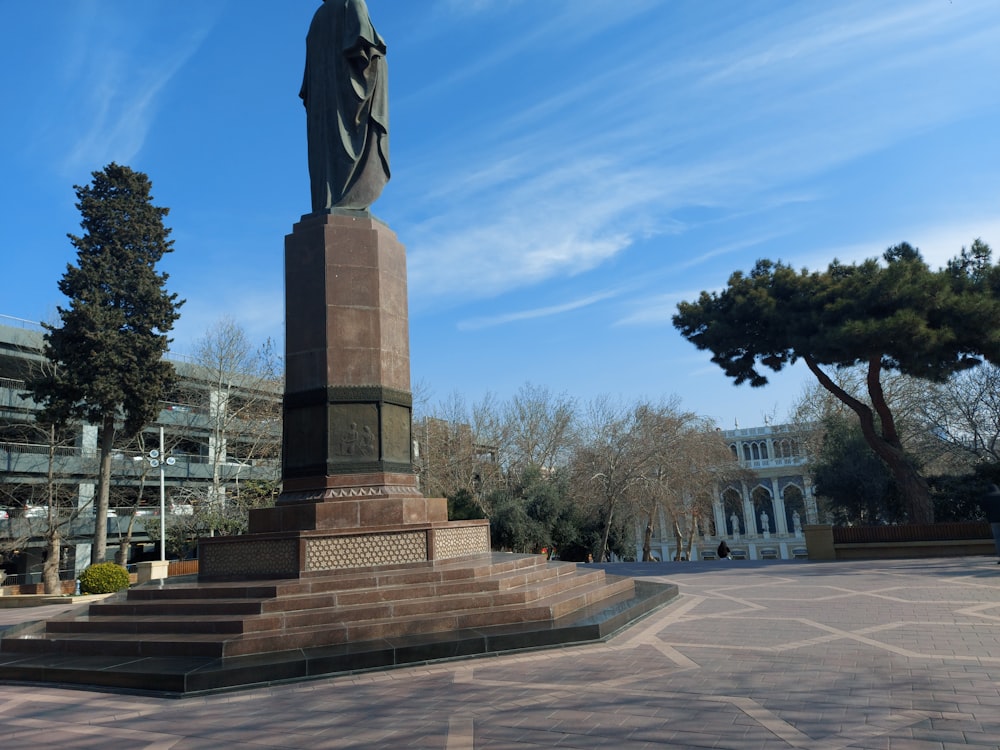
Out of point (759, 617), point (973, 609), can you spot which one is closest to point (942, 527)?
point (973, 609)

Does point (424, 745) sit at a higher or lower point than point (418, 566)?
lower

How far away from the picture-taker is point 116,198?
25.3 meters

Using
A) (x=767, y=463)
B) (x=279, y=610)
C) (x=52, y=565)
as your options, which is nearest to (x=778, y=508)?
(x=767, y=463)

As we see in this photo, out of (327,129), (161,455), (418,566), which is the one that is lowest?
(418,566)

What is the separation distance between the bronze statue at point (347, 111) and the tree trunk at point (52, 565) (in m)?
19.5

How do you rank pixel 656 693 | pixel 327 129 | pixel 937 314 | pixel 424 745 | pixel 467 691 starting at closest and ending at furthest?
pixel 424 745
pixel 656 693
pixel 467 691
pixel 327 129
pixel 937 314

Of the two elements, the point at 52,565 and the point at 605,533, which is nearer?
the point at 52,565

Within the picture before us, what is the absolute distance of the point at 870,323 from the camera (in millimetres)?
18234

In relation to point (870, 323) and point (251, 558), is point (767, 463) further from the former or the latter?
point (251, 558)

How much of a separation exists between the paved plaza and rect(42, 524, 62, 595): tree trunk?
19.6 meters

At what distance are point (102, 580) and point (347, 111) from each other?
1566cm

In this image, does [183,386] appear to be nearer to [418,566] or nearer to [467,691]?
[418,566]

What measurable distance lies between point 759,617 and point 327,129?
9.68m

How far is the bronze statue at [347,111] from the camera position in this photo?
36.6ft
